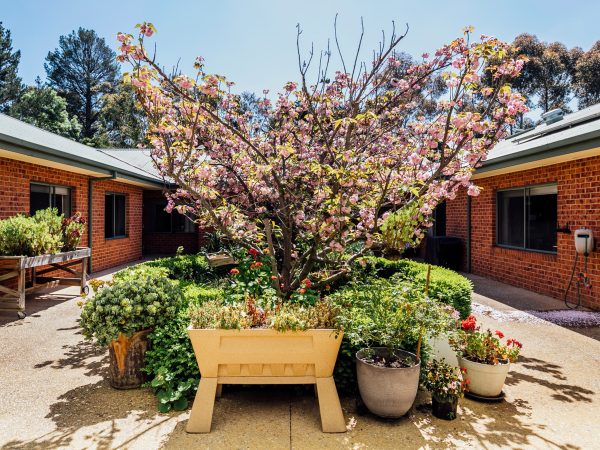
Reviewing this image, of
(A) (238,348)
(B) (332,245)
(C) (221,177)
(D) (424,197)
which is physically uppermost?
(C) (221,177)

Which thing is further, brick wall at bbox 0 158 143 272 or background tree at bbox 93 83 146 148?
background tree at bbox 93 83 146 148

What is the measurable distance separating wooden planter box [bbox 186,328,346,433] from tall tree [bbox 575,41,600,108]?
93.0 feet

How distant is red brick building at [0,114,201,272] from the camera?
7.42m

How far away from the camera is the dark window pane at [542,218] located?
7.98 meters

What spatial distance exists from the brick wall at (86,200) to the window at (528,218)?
10.0 m

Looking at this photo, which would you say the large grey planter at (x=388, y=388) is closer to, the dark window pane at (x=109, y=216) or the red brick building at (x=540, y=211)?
the red brick building at (x=540, y=211)

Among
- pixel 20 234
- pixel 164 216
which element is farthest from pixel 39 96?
pixel 20 234

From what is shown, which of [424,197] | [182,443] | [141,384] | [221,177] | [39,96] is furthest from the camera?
[39,96]

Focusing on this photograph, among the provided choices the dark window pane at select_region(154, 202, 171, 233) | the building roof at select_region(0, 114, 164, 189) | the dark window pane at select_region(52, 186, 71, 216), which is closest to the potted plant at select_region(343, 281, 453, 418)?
the building roof at select_region(0, 114, 164, 189)

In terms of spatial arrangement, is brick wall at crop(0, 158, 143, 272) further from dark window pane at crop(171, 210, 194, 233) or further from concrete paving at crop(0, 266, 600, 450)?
concrete paving at crop(0, 266, 600, 450)

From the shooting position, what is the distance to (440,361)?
3.49 m

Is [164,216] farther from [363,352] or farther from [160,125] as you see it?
[363,352]

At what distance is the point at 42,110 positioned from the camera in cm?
2859

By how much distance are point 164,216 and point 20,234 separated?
9.30m
